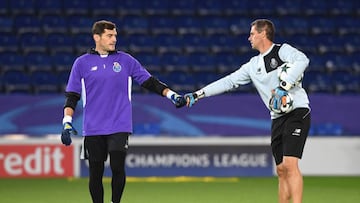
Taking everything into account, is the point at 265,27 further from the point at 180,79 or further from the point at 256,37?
the point at 180,79

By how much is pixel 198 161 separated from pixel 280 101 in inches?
299

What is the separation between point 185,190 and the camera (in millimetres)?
13180

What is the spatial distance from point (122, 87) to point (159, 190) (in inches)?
188

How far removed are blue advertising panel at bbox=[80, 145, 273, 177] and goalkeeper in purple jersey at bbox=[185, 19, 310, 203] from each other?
7.07 metres

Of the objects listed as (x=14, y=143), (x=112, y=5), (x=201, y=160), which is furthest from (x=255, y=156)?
(x=112, y=5)

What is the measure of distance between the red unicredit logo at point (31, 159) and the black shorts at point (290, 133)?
24.4ft

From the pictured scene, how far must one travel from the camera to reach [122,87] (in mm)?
8688

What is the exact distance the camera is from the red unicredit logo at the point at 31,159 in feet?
50.6

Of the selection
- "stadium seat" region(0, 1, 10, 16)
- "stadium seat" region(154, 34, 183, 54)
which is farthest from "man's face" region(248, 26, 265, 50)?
"stadium seat" region(0, 1, 10, 16)

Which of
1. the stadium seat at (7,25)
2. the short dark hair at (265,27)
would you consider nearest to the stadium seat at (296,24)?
the stadium seat at (7,25)

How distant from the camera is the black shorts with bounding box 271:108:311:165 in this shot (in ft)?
27.9

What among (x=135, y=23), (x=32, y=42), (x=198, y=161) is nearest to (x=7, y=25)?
(x=32, y=42)

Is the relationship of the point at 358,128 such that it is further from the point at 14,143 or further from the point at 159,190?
the point at 14,143

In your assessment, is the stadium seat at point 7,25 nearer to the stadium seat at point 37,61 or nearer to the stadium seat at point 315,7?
the stadium seat at point 37,61
